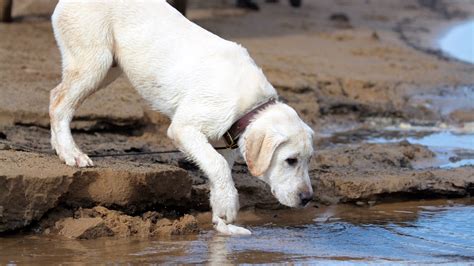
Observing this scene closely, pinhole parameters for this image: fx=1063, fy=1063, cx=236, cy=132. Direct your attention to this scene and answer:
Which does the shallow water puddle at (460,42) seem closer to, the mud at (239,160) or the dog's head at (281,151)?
the mud at (239,160)

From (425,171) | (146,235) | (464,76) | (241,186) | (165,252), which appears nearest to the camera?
(165,252)

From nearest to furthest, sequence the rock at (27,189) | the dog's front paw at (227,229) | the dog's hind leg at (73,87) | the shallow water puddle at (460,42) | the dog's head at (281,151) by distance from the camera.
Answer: the rock at (27,189), the dog's head at (281,151), the dog's front paw at (227,229), the dog's hind leg at (73,87), the shallow water puddle at (460,42)

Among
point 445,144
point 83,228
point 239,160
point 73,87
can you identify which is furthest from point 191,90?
point 445,144

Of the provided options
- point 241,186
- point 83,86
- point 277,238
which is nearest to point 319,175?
point 241,186

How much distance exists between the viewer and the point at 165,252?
6219 millimetres

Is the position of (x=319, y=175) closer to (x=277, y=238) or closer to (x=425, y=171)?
(x=425, y=171)

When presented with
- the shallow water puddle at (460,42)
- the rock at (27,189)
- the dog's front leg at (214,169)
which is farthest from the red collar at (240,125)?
the shallow water puddle at (460,42)

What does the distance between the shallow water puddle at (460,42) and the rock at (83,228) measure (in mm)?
10612

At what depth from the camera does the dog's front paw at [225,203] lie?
6574mm

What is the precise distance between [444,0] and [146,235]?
23.0 metres

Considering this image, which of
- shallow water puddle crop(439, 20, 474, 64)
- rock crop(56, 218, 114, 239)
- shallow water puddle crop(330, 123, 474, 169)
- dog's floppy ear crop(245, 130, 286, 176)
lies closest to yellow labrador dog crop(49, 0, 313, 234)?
dog's floppy ear crop(245, 130, 286, 176)

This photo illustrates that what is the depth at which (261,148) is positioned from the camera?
6465 millimetres

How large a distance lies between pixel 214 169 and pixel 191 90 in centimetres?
54

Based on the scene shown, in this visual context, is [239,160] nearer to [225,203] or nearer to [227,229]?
[227,229]
